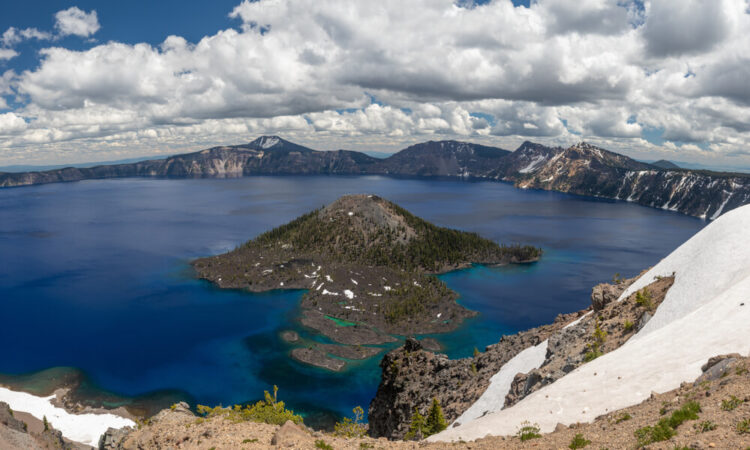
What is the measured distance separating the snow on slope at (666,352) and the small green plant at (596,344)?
2862 mm

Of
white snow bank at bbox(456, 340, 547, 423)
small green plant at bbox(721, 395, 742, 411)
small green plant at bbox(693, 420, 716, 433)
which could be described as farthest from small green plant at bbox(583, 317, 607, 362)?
small green plant at bbox(693, 420, 716, 433)

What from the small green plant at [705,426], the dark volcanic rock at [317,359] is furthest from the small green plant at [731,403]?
the dark volcanic rock at [317,359]

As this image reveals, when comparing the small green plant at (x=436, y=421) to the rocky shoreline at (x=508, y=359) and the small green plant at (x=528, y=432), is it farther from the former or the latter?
the small green plant at (x=528, y=432)

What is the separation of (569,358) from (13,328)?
176519 millimetres

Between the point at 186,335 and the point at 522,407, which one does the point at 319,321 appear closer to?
the point at 186,335

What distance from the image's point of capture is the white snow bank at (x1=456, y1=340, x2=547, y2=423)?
44.9m

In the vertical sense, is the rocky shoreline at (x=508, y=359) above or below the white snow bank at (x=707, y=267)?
Answer: below

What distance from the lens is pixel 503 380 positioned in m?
49.5

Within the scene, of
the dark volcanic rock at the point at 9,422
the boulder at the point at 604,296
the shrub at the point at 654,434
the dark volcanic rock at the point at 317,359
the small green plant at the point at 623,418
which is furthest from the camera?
the dark volcanic rock at the point at 317,359

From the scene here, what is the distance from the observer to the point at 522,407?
30.8 m

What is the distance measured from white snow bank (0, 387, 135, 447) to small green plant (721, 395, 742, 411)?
96.9 metres

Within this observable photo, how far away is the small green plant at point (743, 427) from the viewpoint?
15.4 metres

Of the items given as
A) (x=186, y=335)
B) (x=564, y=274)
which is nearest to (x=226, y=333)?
(x=186, y=335)

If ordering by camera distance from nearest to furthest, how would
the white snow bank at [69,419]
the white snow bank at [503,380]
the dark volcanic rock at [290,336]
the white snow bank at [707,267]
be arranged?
the white snow bank at [707,267] < the white snow bank at [503,380] < the white snow bank at [69,419] < the dark volcanic rock at [290,336]
